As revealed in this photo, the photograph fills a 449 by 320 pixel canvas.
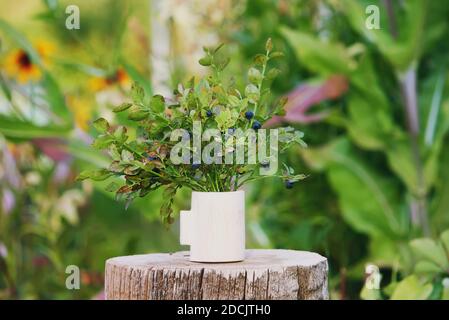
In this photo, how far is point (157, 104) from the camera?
1247 millimetres

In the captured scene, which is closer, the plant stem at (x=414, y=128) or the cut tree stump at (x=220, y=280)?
the cut tree stump at (x=220, y=280)

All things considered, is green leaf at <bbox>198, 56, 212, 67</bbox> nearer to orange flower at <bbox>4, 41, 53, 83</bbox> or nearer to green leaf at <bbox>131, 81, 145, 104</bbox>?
green leaf at <bbox>131, 81, 145, 104</bbox>

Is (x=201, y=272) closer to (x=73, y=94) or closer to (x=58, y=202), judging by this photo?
(x=58, y=202)

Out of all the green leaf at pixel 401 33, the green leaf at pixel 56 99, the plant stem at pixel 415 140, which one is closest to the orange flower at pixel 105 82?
the green leaf at pixel 56 99

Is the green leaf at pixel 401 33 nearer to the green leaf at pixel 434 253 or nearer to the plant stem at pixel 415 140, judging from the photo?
the plant stem at pixel 415 140

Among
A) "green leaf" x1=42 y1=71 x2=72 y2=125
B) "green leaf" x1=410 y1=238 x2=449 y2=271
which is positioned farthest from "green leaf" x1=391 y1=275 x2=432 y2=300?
"green leaf" x1=42 y1=71 x2=72 y2=125

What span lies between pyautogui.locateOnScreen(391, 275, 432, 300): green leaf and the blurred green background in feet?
1.92

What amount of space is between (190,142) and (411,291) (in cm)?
68

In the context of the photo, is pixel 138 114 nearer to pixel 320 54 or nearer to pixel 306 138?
pixel 320 54

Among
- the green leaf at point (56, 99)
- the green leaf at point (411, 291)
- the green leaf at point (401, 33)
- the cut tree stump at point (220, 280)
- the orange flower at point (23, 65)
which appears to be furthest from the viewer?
the orange flower at point (23, 65)

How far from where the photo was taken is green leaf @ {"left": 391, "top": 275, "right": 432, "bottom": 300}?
5.57 feet

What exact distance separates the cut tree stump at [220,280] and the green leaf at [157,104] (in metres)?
0.23

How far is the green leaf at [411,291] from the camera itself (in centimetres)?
170
